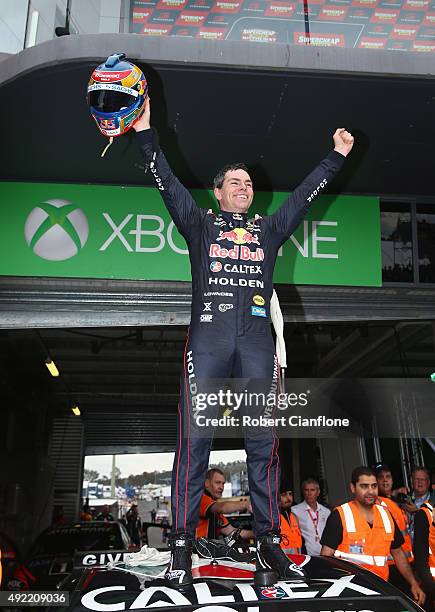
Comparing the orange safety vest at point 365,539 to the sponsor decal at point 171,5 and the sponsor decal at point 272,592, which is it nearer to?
the sponsor decal at point 272,592

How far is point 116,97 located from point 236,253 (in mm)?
1005

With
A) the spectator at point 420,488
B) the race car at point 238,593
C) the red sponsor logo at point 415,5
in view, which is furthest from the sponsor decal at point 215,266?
the spectator at point 420,488

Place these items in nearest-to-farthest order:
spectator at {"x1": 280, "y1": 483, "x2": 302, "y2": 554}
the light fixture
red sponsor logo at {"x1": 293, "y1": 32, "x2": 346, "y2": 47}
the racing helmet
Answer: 1. the racing helmet
2. red sponsor logo at {"x1": 293, "y1": 32, "x2": 346, "y2": 47}
3. spectator at {"x1": 280, "y1": 483, "x2": 302, "y2": 554}
4. the light fixture

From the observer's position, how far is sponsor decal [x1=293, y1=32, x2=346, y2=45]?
4914 millimetres

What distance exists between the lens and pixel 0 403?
15664mm

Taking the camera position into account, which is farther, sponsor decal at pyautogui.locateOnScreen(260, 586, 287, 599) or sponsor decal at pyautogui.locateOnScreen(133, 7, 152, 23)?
sponsor decal at pyautogui.locateOnScreen(133, 7, 152, 23)

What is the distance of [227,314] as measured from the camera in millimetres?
3498

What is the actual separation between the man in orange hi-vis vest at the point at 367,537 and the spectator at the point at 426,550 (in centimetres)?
13

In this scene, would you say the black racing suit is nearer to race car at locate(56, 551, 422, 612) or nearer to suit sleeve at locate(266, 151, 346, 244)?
Answer: suit sleeve at locate(266, 151, 346, 244)

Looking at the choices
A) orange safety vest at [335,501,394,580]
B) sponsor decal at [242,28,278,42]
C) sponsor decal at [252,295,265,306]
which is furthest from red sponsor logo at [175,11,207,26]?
orange safety vest at [335,501,394,580]

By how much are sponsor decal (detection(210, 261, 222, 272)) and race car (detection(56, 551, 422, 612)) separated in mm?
1594

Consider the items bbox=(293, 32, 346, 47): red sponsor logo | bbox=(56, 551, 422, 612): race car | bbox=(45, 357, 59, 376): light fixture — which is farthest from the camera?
bbox=(45, 357, 59, 376): light fixture

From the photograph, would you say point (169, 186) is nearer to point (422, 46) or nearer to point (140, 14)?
point (140, 14)

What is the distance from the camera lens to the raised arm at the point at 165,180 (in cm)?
355
